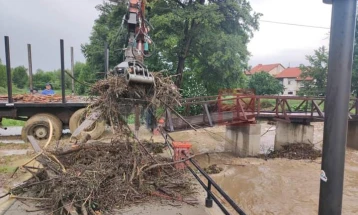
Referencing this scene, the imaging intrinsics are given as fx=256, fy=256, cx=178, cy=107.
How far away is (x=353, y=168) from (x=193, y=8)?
32.5 feet

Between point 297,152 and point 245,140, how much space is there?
2297 mm

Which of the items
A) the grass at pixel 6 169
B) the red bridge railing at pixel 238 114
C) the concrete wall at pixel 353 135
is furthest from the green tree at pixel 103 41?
the concrete wall at pixel 353 135

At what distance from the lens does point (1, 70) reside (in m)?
33.2

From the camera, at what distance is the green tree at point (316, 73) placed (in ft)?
71.9

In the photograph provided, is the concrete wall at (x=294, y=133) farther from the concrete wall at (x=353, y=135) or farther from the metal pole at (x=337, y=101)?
the metal pole at (x=337, y=101)

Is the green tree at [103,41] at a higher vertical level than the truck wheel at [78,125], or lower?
higher

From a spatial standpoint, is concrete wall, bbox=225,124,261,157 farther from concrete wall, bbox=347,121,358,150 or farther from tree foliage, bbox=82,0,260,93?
concrete wall, bbox=347,121,358,150

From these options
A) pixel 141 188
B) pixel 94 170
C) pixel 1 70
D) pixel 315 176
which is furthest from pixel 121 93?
pixel 1 70

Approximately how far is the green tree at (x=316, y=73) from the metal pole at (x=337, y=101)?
22.9m

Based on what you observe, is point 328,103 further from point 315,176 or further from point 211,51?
point 211,51

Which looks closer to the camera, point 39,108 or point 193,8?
point 39,108

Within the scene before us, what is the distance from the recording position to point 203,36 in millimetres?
12914

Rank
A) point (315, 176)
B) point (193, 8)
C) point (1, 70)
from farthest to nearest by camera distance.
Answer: point (1, 70), point (193, 8), point (315, 176)

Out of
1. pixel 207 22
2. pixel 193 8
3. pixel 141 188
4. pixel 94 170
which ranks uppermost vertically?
pixel 193 8
